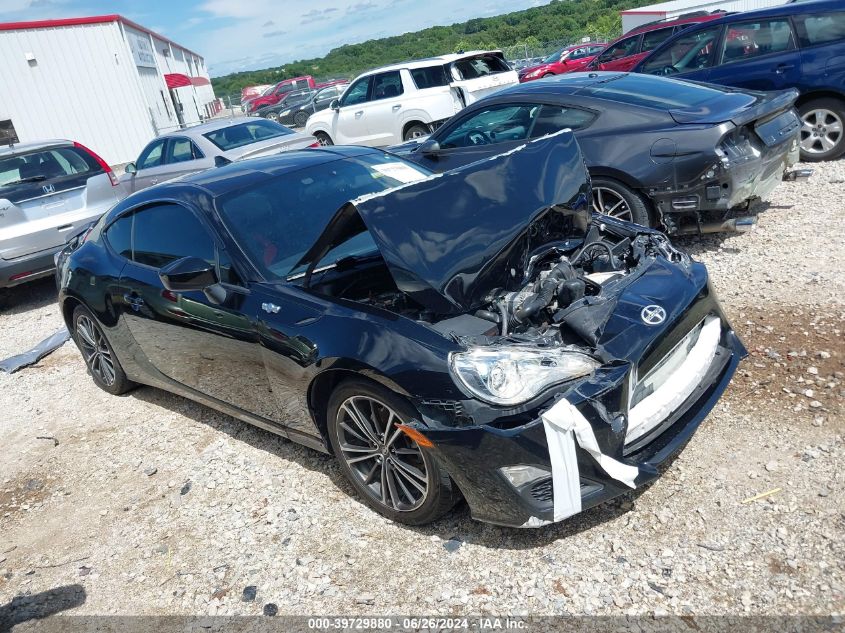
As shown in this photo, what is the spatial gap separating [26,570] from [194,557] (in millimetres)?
949

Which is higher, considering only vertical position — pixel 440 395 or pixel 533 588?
pixel 440 395

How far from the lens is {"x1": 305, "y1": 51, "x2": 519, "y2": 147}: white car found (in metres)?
12.7

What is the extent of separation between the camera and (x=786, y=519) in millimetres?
2926

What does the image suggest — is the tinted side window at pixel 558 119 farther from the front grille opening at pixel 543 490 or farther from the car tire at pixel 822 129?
the front grille opening at pixel 543 490

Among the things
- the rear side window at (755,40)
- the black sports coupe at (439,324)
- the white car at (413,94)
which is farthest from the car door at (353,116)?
the black sports coupe at (439,324)

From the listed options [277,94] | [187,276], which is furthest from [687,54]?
[277,94]

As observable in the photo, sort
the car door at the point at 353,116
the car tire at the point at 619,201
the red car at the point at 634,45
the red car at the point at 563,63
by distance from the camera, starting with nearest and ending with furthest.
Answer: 1. the car tire at the point at 619,201
2. the car door at the point at 353,116
3. the red car at the point at 634,45
4. the red car at the point at 563,63

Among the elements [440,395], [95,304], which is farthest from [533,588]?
[95,304]

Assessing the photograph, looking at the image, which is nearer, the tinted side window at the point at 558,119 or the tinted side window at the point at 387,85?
the tinted side window at the point at 558,119

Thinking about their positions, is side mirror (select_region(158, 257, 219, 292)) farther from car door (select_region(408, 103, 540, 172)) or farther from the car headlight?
car door (select_region(408, 103, 540, 172))

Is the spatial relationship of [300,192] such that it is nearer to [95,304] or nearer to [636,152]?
[95,304]

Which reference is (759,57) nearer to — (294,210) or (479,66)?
(479,66)

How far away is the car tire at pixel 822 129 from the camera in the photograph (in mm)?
7918

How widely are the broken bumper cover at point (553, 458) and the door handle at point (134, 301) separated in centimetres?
246
